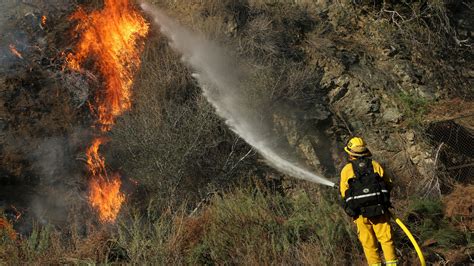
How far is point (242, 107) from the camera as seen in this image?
11.6 metres

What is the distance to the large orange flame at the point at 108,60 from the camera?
1104cm

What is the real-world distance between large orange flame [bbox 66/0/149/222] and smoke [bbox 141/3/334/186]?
116 centimetres

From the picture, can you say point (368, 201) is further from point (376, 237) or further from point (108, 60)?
point (108, 60)

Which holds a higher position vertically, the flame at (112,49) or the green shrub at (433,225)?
the flame at (112,49)

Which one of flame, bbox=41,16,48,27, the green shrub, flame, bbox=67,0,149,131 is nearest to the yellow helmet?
the green shrub

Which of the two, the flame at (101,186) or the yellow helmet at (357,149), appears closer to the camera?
the yellow helmet at (357,149)

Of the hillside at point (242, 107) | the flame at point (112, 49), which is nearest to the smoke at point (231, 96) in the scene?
the hillside at point (242, 107)

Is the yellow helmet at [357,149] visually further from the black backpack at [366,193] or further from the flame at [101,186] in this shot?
the flame at [101,186]

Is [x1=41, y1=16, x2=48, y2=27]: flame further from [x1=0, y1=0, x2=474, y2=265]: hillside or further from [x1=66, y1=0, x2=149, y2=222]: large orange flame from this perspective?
[x1=66, y1=0, x2=149, y2=222]: large orange flame

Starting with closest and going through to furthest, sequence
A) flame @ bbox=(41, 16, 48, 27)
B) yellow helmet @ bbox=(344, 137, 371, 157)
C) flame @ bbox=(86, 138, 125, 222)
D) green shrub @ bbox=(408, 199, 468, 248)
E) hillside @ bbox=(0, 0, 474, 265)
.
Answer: yellow helmet @ bbox=(344, 137, 371, 157)
green shrub @ bbox=(408, 199, 468, 248)
hillside @ bbox=(0, 0, 474, 265)
flame @ bbox=(86, 138, 125, 222)
flame @ bbox=(41, 16, 48, 27)

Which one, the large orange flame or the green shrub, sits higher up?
the large orange flame

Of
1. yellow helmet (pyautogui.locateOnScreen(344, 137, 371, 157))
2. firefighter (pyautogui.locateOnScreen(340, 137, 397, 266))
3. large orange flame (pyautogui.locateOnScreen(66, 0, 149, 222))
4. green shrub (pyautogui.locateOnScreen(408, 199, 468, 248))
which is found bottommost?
green shrub (pyautogui.locateOnScreen(408, 199, 468, 248))

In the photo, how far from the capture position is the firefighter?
217 inches

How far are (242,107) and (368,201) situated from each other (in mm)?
6447
